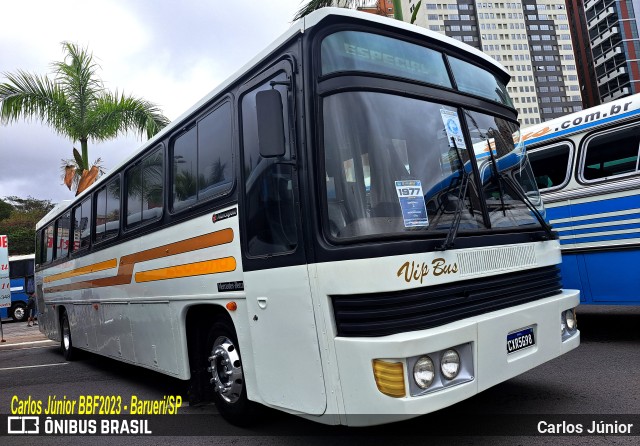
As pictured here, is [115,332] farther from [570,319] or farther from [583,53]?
[583,53]

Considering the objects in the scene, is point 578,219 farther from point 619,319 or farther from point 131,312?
point 131,312

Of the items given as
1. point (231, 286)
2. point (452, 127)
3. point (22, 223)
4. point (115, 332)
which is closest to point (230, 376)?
point (231, 286)

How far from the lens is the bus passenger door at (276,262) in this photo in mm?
3391

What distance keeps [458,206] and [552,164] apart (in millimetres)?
4329

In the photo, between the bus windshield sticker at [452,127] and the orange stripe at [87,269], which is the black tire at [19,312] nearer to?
the orange stripe at [87,269]

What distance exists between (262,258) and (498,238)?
172 centimetres

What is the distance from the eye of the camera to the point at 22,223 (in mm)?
51594

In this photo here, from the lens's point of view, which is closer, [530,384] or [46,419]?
[530,384]

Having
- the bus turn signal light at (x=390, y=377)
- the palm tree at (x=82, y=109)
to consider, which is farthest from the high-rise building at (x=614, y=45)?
the bus turn signal light at (x=390, y=377)

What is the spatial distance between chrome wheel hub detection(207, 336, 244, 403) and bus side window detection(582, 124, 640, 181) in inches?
201

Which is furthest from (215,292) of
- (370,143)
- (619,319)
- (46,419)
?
(619,319)

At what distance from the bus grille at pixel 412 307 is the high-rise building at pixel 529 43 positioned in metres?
130

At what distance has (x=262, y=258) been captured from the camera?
3771 millimetres

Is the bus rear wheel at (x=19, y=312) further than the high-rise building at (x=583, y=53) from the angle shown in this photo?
No
